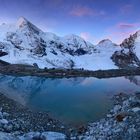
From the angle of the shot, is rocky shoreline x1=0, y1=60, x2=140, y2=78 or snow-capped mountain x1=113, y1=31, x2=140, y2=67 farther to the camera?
snow-capped mountain x1=113, y1=31, x2=140, y2=67

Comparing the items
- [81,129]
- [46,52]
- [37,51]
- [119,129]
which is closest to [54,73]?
[81,129]

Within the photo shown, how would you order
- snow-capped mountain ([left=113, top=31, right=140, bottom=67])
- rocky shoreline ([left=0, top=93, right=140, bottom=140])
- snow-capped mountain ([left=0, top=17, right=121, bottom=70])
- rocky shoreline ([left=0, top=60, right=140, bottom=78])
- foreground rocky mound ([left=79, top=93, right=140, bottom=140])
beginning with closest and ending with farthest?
foreground rocky mound ([left=79, top=93, right=140, bottom=140]), rocky shoreline ([left=0, top=93, right=140, bottom=140]), rocky shoreline ([left=0, top=60, right=140, bottom=78]), snow-capped mountain ([left=0, top=17, right=121, bottom=70]), snow-capped mountain ([left=113, top=31, right=140, bottom=67])

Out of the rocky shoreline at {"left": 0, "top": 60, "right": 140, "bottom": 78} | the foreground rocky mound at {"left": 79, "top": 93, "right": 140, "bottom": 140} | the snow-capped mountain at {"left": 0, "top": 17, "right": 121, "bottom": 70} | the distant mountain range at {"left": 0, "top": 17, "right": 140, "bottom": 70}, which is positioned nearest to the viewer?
the foreground rocky mound at {"left": 79, "top": 93, "right": 140, "bottom": 140}

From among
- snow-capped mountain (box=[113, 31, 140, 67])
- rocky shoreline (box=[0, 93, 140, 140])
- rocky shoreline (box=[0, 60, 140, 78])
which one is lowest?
rocky shoreline (box=[0, 93, 140, 140])

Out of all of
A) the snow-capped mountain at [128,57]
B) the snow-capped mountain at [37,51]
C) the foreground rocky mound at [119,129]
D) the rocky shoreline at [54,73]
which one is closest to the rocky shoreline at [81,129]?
the foreground rocky mound at [119,129]

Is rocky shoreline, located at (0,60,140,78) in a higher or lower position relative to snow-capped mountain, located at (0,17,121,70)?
lower

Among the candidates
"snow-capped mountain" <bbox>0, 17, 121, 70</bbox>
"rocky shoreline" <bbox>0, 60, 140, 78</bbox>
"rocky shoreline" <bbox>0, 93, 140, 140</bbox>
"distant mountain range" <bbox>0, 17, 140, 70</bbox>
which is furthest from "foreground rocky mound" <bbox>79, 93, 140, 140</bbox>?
"distant mountain range" <bbox>0, 17, 140, 70</bbox>

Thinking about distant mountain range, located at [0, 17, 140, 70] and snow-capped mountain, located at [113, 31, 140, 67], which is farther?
snow-capped mountain, located at [113, 31, 140, 67]

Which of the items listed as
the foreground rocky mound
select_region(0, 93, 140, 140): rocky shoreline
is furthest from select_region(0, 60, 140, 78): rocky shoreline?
the foreground rocky mound

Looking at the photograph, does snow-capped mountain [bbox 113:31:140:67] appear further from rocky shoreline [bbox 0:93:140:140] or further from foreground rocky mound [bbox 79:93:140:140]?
foreground rocky mound [bbox 79:93:140:140]

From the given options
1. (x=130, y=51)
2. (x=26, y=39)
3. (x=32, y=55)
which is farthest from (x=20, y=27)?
(x=130, y=51)

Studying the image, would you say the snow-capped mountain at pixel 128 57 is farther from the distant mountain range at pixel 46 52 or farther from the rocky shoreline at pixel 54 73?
the rocky shoreline at pixel 54 73

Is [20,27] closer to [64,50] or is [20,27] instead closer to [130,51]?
[64,50]
